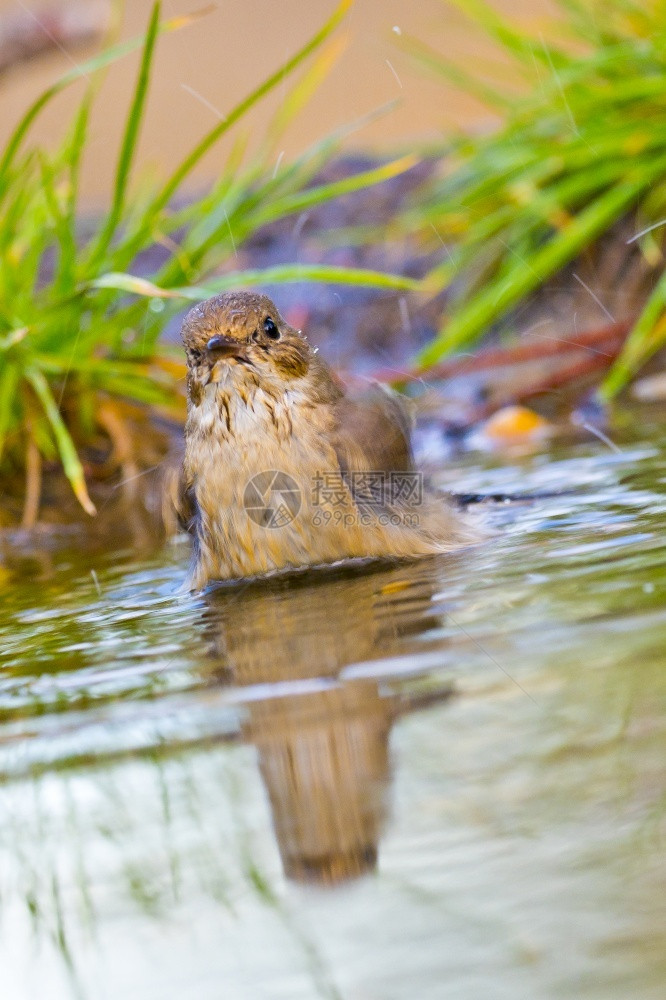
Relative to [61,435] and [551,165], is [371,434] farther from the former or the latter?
[551,165]

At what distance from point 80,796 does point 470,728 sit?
41 cm

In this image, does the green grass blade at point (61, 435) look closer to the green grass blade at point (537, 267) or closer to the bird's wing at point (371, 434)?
the bird's wing at point (371, 434)

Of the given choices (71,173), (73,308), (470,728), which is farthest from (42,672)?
(71,173)

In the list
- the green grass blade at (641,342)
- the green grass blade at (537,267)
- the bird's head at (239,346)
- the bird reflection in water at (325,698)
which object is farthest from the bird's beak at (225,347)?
the green grass blade at (537,267)

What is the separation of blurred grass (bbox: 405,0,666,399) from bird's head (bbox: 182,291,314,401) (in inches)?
89.0

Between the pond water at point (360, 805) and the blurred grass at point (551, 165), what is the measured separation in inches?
134

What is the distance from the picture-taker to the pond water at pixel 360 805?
0.94 m

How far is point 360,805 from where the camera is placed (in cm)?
119

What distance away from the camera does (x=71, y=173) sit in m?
4.28

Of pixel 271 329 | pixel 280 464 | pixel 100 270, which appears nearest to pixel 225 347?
pixel 271 329

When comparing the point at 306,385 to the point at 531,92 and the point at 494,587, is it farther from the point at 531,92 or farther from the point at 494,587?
the point at 531,92

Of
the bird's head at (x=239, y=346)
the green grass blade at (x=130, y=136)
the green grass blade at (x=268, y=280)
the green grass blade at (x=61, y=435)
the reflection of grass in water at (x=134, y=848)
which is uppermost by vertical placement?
the green grass blade at (x=130, y=136)

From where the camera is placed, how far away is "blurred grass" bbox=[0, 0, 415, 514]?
12.8ft

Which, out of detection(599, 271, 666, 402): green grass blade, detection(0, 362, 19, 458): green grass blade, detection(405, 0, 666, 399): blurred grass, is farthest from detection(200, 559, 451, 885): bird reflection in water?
detection(405, 0, 666, 399): blurred grass
